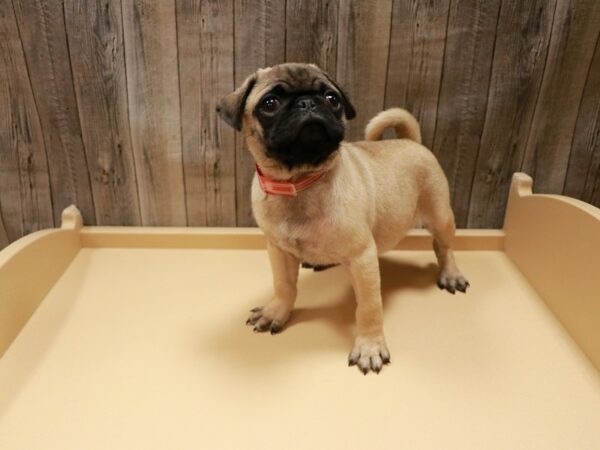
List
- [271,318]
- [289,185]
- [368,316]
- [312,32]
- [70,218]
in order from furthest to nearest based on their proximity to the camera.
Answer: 1. [70,218]
2. [312,32]
3. [271,318]
4. [368,316]
5. [289,185]

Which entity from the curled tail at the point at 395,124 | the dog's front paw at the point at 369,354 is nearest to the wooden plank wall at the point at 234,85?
the curled tail at the point at 395,124

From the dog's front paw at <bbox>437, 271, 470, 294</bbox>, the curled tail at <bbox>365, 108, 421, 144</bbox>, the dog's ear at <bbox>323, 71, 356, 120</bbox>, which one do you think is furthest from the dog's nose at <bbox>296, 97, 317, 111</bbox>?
the dog's front paw at <bbox>437, 271, 470, 294</bbox>

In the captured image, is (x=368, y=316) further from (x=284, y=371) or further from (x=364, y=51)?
(x=364, y=51)

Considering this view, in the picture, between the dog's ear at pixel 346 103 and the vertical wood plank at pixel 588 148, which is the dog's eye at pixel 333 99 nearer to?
the dog's ear at pixel 346 103

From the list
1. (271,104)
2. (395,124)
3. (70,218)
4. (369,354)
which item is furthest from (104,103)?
(369,354)

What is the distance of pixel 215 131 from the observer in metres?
1.89

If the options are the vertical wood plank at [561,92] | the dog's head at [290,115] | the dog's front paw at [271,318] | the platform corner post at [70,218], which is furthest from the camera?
the platform corner post at [70,218]

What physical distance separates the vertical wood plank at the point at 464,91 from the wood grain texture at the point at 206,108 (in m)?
0.77

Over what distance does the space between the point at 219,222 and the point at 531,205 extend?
1.19 metres

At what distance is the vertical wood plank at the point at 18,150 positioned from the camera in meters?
1.76

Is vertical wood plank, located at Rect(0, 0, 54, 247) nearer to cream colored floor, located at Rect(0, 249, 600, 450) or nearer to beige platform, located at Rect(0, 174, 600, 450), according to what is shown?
beige platform, located at Rect(0, 174, 600, 450)

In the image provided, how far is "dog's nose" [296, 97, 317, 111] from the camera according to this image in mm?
1186

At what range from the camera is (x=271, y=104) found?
1.23m

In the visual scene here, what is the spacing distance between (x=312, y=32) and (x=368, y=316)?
0.98 metres
